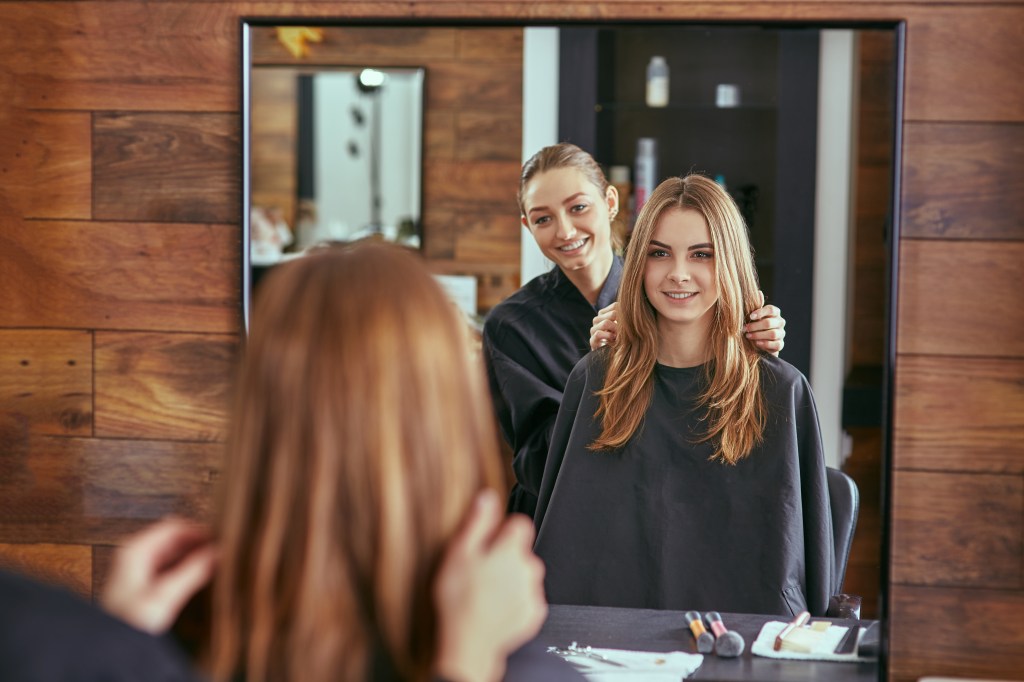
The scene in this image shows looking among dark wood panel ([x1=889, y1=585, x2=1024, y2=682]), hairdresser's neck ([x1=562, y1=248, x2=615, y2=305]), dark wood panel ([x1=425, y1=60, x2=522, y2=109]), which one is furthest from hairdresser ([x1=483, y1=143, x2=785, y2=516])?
dark wood panel ([x1=889, y1=585, x2=1024, y2=682])

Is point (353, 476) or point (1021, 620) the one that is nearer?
point (353, 476)

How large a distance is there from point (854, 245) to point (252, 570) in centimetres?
112

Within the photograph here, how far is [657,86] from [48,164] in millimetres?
1021

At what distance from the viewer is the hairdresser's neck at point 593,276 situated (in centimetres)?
167

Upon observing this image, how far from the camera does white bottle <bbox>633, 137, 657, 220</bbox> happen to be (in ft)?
5.42

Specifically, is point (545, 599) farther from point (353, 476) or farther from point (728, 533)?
point (353, 476)

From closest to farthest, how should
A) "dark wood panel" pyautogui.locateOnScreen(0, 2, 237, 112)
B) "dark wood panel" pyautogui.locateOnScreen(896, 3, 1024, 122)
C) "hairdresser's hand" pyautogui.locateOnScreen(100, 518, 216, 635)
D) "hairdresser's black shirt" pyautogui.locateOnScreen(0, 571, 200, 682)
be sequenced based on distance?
"hairdresser's black shirt" pyautogui.locateOnScreen(0, 571, 200, 682) → "hairdresser's hand" pyautogui.locateOnScreen(100, 518, 216, 635) → "dark wood panel" pyautogui.locateOnScreen(896, 3, 1024, 122) → "dark wood panel" pyautogui.locateOnScreen(0, 2, 237, 112)

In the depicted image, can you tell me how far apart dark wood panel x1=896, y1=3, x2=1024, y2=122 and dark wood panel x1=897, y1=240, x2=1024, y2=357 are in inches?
8.0

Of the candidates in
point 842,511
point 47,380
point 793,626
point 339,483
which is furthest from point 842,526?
point 47,380

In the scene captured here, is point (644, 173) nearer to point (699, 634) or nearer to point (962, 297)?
point (962, 297)

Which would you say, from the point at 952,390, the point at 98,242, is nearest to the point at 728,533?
the point at 952,390

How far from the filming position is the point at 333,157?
1749 millimetres

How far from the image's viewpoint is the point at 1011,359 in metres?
1.64

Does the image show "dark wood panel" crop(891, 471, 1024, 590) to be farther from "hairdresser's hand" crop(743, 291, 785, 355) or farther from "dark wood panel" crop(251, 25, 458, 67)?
"dark wood panel" crop(251, 25, 458, 67)
